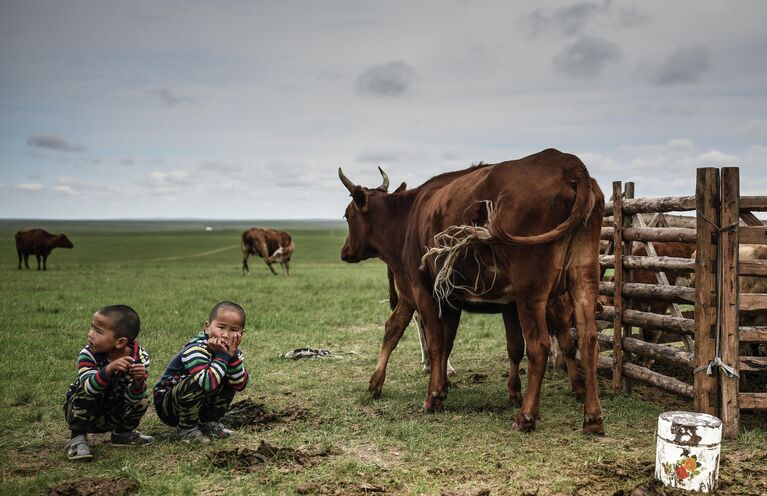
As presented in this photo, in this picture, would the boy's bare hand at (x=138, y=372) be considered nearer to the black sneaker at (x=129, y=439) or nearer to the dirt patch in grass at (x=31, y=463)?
the black sneaker at (x=129, y=439)

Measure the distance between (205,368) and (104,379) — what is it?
816 millimetres

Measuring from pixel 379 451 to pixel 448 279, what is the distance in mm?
2068

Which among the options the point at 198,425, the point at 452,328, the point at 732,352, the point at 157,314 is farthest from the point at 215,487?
the point at 157,314

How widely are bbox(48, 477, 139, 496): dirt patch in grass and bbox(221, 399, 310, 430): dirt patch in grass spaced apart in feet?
5.64

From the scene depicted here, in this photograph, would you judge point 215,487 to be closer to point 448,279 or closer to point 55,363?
point 448,279

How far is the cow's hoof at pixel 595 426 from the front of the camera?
6168 mm

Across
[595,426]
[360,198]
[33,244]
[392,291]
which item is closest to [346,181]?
[360,198]

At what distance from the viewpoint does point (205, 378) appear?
557 cm

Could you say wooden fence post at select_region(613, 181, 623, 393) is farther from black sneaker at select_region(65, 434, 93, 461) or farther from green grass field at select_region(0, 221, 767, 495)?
black sneaker at select_region(65, 434, 93, 461)

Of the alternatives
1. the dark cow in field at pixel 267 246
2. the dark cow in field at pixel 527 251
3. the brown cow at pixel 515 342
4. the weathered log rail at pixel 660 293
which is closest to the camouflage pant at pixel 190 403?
the dark cow in field at pixel 527 251

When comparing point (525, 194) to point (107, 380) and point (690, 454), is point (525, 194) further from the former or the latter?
point (107, 380)

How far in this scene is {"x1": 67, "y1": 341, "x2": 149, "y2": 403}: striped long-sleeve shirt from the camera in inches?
215

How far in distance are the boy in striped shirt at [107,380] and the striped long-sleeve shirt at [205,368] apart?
27cm

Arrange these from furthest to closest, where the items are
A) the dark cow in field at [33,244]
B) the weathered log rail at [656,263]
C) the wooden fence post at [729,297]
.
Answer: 1. the dark cow in field at [33,244]
2. the weathered log rail at [656,263]
3. the wooden fence post at [729,297]
